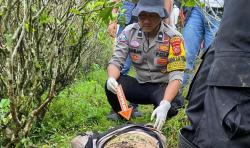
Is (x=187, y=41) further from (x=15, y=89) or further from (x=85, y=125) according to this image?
(x=15, y=89)

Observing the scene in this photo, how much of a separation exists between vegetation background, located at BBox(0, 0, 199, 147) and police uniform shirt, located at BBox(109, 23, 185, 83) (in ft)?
1.05

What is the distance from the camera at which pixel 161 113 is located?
3.42 metres

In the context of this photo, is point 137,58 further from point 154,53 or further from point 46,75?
point 46,75

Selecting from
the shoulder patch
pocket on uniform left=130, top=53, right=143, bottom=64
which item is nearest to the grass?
the shoulder patch

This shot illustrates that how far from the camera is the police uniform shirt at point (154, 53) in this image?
373 cm

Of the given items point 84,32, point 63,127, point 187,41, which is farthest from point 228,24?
point 187,41

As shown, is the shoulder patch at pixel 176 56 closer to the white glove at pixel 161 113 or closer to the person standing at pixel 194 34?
the white glove at pixel 161 113

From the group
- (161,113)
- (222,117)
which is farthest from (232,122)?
(161,113)

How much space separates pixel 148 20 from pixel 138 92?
668mm

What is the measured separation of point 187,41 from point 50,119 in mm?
1498

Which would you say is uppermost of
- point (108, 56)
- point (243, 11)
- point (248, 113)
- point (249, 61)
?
point (243, 11)

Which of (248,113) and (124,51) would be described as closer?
(248,113)

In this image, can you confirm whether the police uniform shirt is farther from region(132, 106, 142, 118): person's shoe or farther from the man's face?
region(132, 106, 142, 118): person's shoe

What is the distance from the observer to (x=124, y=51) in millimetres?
3988
